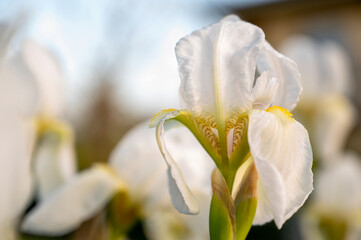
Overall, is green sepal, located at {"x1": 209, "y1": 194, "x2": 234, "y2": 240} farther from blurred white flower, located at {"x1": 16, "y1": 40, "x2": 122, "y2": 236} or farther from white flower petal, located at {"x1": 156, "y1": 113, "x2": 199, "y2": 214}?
blurred white flower, located at {"x1": 16, "y1": 40, "x2": 122, "y2": 236}

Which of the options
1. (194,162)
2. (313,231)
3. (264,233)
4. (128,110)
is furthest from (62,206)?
(128,110)

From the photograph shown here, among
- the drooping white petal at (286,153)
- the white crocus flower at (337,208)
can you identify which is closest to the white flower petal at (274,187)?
the drooping white petal at (286,153)

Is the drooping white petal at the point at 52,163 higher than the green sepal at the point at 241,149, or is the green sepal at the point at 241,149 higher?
the green sepal at the point at 241,149

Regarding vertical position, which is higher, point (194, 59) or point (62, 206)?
point (194, 59)

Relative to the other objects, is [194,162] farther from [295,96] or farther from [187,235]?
[295,96]

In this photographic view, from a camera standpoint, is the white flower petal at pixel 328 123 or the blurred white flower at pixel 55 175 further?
the white flower petal at pixel 328 123

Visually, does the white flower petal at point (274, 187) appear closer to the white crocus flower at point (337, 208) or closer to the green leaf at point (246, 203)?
the green leaf at point (246, 203)

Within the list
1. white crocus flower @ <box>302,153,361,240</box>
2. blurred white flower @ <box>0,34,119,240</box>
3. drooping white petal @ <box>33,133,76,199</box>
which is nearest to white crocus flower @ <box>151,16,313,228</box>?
blurred white flower @ <box>0,34,119,240</box>

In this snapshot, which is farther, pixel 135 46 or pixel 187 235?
pixel 135 46
